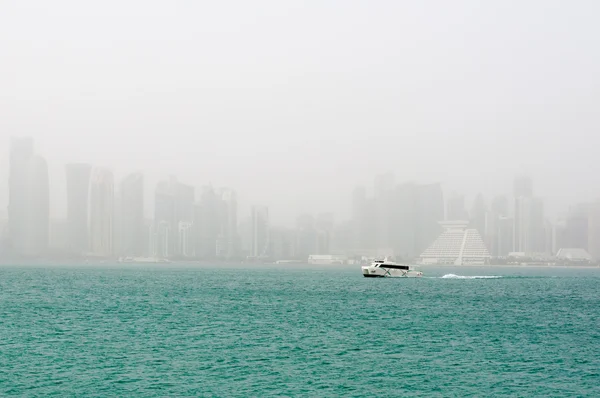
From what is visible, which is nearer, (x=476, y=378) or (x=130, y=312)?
(x=476, y=378)

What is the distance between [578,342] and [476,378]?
77.3 ft

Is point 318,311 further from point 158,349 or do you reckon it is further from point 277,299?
point 158,349

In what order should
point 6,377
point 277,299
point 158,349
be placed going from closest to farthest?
point 6,377 < point 158,349 < point 277,299

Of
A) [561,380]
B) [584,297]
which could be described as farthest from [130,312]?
[584,297]

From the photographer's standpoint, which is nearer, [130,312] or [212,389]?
[212,389]

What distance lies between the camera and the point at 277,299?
121188mm

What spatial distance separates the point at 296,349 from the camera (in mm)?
63469

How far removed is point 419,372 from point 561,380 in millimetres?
9694

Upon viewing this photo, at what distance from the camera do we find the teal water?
48.8 m

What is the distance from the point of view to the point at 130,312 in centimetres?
9469

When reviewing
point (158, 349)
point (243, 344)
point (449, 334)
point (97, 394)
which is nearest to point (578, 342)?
point (449, 334)

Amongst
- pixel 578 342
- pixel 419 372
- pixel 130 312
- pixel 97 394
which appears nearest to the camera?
pixel 97 394

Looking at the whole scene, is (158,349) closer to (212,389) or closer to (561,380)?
(212,389)

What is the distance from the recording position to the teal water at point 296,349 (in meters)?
48.8
